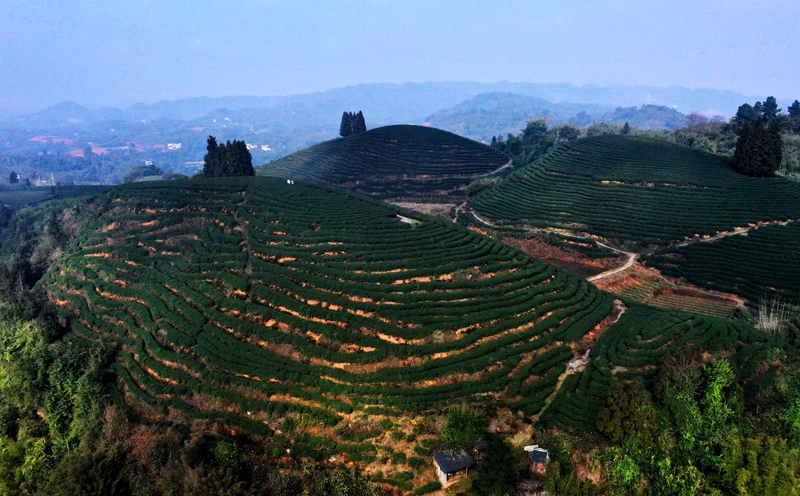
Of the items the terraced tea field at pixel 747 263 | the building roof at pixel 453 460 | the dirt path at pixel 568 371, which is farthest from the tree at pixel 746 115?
the building roof at pixel 453 460

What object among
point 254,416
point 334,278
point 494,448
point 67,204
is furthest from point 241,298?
point 67,204

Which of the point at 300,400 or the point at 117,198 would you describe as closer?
the point at 300,400

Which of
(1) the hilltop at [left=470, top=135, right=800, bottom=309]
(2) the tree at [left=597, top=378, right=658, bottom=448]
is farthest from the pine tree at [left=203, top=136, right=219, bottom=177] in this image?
(2) the tree at [left=597, top=378, right=658, bottom=448]

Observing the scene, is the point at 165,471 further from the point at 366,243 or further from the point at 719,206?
the point at 719,206

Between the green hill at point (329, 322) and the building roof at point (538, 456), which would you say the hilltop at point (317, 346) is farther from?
the building roof at point (538, 456)

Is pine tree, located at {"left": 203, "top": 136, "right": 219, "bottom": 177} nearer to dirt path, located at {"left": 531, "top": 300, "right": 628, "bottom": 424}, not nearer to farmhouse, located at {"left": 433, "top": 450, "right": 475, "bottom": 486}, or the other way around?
dirt path, located at {"left": 531, "top": 300, "right": 628, "bottom": 424}

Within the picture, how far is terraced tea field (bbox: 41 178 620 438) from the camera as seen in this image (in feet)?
72.1

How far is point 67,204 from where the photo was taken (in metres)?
63.2

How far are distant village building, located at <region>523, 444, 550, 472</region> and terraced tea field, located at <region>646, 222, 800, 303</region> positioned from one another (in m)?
27.0

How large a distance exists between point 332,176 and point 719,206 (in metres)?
55.4

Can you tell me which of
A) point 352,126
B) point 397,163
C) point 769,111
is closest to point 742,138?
point 769,111

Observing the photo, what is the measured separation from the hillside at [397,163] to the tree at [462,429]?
53.2 meters

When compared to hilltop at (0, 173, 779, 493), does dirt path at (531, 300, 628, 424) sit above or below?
below

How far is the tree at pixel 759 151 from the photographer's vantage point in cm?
4984
